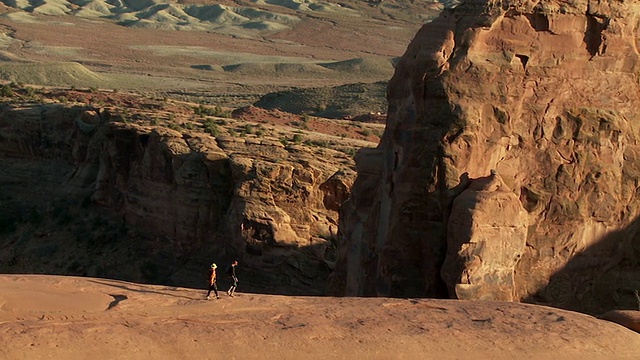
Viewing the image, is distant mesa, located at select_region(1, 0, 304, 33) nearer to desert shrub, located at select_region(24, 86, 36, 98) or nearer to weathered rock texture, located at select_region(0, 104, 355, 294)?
desert shrub, located at select_region(24, 86, 36, 98)

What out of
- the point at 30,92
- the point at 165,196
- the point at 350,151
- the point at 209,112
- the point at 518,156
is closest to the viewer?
the point at 518,156

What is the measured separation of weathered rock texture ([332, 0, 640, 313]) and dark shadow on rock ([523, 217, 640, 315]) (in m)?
0.02

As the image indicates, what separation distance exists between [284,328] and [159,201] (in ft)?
58.0

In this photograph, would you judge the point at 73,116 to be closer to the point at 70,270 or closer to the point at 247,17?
the point at 70,270

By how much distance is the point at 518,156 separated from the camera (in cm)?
1838

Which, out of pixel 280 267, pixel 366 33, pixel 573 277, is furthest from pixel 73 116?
pixel 366 33

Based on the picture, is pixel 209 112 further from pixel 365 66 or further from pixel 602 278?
pixel 365 66

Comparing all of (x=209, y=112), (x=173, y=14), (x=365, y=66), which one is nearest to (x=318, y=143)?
(x=209, y=112)

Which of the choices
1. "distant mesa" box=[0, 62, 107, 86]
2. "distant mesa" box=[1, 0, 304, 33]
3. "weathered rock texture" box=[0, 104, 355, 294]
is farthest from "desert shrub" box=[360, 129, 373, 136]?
"distant mesa" box=[1, 0, 304, 33]

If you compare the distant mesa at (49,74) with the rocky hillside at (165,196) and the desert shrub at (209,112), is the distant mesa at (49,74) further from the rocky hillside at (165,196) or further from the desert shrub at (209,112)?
the rocky hillside at (165,196)

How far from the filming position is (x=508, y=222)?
17.4 m

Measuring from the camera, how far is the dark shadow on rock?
1864 cm

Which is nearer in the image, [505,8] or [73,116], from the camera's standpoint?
[505,8]

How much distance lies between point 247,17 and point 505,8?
151 m
